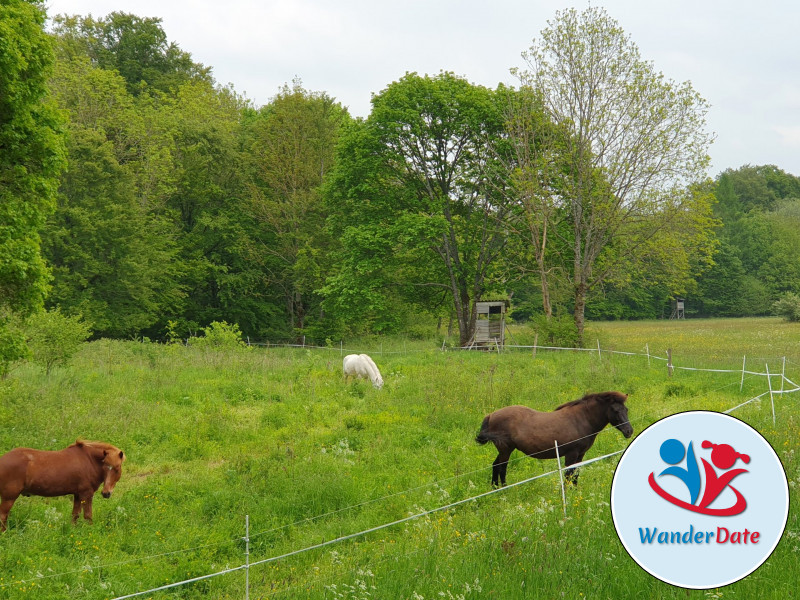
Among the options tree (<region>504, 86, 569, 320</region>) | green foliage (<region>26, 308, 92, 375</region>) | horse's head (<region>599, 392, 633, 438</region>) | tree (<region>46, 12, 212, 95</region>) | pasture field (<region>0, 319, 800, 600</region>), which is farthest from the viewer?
tree (<region>46, 12, 212, 95</region>)

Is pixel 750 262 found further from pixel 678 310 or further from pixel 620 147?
pixel 620 147

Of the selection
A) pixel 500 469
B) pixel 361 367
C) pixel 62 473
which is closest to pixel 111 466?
pixel 62 473

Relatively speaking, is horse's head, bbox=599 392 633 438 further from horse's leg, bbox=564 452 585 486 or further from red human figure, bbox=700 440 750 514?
red human figure, bbox=700 440 750 514

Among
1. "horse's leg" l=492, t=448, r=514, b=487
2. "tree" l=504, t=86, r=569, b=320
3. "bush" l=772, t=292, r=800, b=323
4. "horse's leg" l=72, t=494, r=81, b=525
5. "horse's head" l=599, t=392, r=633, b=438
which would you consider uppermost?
"tree" l=504, t=86, r=569, b=320

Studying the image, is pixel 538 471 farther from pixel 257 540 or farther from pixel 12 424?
pixel 12 424

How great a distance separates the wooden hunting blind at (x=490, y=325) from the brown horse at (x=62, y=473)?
79.5ft

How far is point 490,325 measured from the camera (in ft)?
105

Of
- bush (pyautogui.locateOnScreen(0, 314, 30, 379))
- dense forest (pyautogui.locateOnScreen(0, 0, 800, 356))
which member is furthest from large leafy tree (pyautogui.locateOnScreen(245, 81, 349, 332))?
bush (pyautogui.locateOnScreen(0, 314, 30, 379))

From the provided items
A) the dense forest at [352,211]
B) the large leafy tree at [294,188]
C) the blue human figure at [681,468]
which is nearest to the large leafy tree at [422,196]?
the dense forest at [352,211]

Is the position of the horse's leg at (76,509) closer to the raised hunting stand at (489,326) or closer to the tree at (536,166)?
the tree at (536,166)

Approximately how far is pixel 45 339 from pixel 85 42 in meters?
44.0

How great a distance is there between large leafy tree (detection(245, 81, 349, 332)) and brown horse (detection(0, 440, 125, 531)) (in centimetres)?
2875

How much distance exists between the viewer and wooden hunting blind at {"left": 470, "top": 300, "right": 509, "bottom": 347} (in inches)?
1243

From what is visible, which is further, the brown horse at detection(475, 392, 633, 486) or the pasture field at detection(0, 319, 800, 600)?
the brown horse at detection(475, 392, 633, 486)
